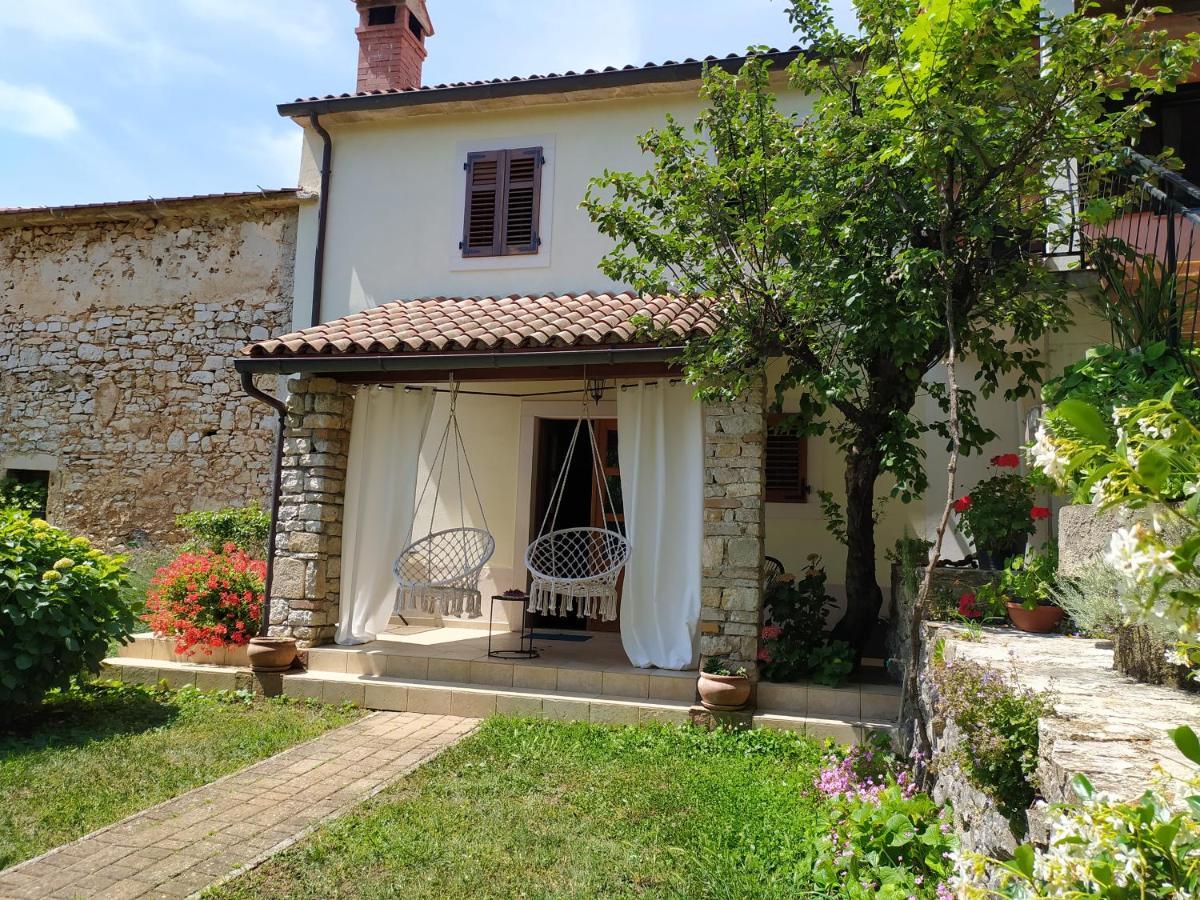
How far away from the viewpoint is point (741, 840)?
149 inches

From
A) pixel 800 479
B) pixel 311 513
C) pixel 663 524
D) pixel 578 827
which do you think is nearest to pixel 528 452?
pixel 311 513

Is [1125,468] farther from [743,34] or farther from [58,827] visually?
[743,34]

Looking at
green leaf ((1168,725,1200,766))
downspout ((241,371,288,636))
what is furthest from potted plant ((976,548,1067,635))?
downspout ((241,371,288,636))

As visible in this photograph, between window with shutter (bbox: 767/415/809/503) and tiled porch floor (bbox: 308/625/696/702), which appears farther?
window with shutter (bbox: 767/415/809/503)

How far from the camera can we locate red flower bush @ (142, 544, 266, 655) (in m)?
6.91

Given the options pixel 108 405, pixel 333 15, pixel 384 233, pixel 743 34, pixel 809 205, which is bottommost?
pixel 108 405

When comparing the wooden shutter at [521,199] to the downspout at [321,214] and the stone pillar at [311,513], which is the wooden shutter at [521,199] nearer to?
the downspout at [321,214]

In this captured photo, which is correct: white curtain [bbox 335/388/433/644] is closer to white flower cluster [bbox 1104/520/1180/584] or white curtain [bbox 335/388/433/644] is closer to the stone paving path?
the stone paving path

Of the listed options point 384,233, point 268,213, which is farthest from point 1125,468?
point 268,213

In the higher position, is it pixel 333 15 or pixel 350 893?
pixel 333 15

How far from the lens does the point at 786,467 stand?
796cm

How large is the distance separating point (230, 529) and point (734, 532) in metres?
6.07

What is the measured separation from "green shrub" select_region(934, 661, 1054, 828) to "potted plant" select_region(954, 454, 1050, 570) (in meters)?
3.22

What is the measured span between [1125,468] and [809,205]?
3999 mm
